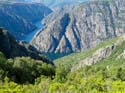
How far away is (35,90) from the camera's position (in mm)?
149250

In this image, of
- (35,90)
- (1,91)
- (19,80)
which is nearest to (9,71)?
(19,80)

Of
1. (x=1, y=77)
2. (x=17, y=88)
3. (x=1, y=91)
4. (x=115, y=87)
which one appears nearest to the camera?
(x=1, y=91)

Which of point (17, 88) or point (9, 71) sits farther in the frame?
point (9, 71)

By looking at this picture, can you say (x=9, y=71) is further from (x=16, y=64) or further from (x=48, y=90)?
(x=48, y=90)

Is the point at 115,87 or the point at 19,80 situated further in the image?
the point at 19,80

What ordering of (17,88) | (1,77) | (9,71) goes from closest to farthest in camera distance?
(17,88), (1,77), (9,71)

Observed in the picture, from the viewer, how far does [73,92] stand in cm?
14762

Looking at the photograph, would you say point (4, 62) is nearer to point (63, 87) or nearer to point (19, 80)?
point (19, 80)

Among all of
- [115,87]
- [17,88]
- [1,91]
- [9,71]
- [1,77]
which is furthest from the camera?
[9,71]

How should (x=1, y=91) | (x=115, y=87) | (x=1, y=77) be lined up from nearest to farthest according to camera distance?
1. (x=1, y=91)
2. (x=115, y=87)
3. (x=1, y=77)

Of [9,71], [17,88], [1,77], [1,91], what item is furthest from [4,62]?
[1,91]

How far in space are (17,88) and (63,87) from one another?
768 inches

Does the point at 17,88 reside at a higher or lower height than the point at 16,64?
lower

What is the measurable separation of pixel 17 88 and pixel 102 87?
39365 mm
